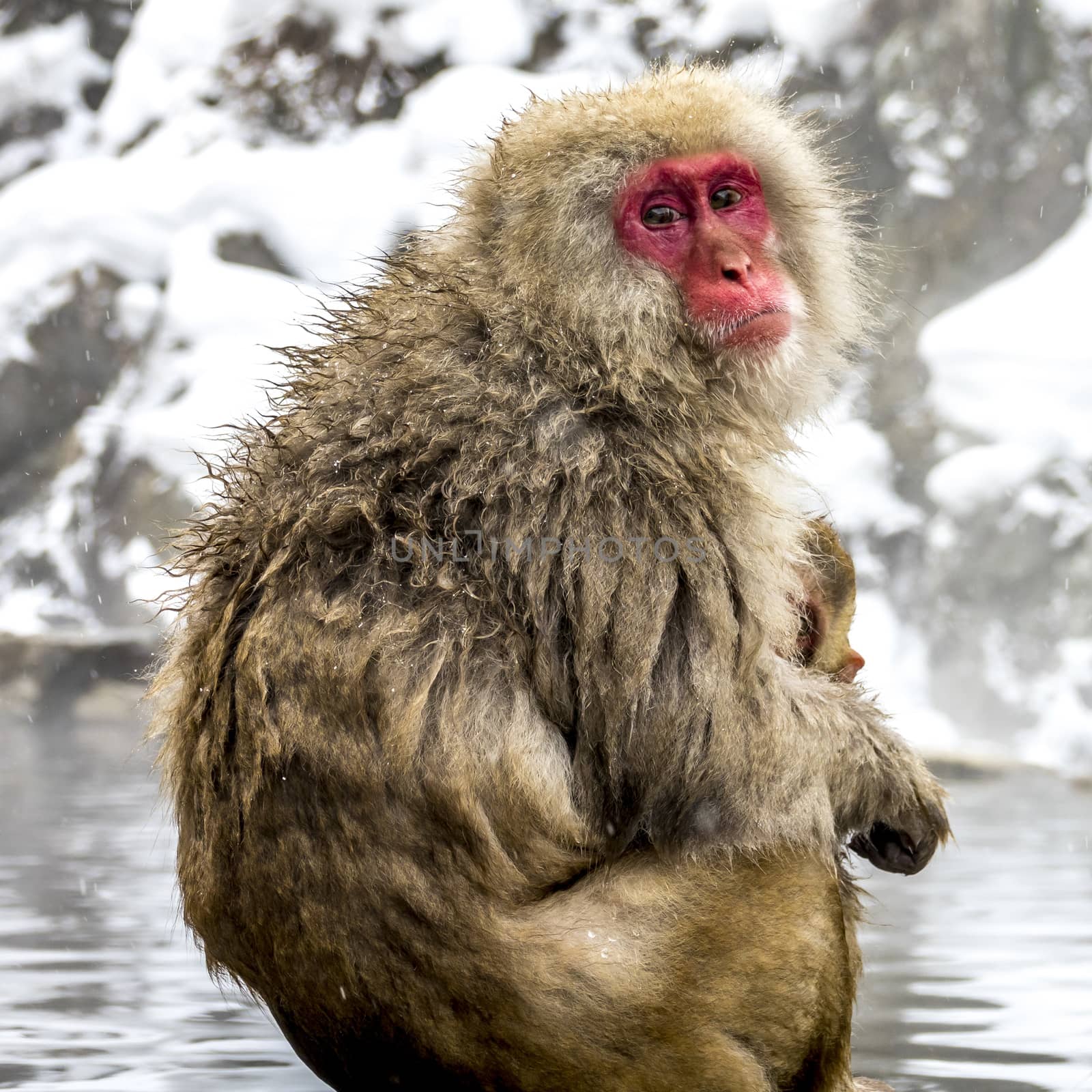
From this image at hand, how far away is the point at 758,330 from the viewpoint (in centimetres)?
258

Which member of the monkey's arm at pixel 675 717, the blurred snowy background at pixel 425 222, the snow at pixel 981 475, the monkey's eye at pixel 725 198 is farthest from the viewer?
the snow at pixel 981 475

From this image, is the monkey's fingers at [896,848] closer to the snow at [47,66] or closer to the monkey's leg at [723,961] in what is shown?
the monkey's leg at [723,961]

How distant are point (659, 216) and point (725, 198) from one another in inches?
6.4

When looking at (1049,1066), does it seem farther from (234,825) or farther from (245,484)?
(245,484)

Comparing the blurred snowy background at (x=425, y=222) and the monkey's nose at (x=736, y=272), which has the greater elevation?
the monkey's nose at (x=736, y=272)

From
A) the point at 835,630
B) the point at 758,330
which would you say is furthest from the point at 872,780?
the point at 758,330

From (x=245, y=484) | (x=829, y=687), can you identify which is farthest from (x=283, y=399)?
(x=829, y=687)

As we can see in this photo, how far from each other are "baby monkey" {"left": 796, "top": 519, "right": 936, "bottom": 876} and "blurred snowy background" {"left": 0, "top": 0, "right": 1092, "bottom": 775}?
239 inches

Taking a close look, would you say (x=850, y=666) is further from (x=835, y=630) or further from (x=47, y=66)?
(x=47, y=66)

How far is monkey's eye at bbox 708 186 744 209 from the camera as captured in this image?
2707 mm

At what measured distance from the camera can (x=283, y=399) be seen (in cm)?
259

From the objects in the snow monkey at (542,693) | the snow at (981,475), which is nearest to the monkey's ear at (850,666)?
the snow monkey at (542,693)

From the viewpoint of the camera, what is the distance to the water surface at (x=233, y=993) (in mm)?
2711

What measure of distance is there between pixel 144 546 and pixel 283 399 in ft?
27.8
